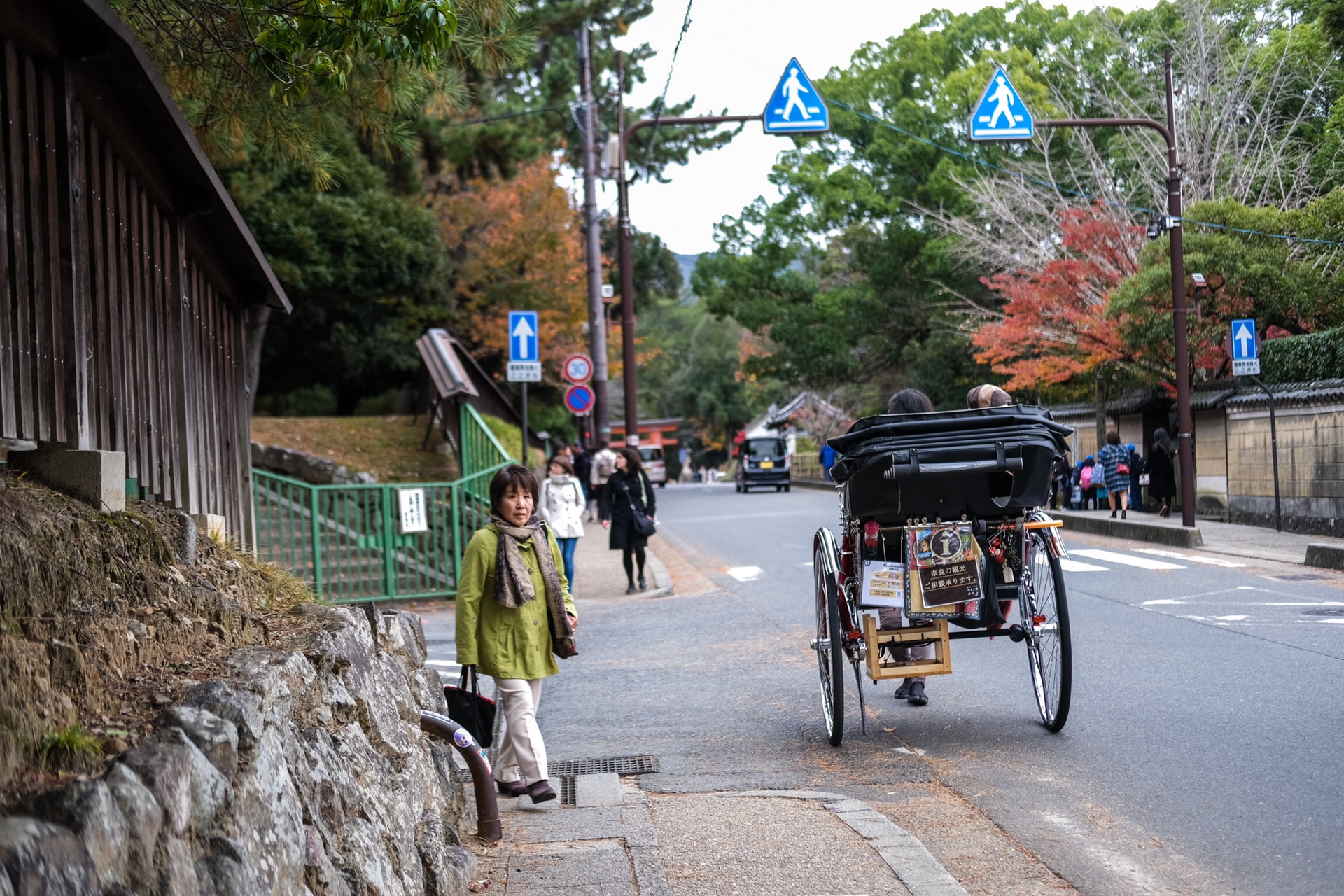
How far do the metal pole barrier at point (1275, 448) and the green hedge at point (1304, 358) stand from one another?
425 mm

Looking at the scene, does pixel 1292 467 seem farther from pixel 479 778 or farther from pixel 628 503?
pixel 479 778

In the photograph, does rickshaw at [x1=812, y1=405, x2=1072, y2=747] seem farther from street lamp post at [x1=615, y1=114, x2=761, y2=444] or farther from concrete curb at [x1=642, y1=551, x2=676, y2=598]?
street lamp post at [x1=615, y1=114, x2=761, y2=444]

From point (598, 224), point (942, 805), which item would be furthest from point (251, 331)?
point (942, 805)

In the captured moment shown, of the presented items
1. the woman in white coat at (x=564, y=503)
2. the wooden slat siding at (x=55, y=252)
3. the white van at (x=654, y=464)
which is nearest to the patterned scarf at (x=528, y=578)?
the wooden slat siding at (x=55, y=252)

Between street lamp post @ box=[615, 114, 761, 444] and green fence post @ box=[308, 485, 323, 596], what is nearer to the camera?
green fence post @ box=[308, 485, 323, 596]

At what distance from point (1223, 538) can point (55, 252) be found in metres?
18.0

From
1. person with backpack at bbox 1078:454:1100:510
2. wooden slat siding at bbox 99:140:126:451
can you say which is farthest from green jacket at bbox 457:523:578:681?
person with backpack at bbox 1078:454:1100:510

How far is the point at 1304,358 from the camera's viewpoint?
20.3m

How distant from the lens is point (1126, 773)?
6148mm

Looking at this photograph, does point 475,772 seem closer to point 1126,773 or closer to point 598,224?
point 1126,773

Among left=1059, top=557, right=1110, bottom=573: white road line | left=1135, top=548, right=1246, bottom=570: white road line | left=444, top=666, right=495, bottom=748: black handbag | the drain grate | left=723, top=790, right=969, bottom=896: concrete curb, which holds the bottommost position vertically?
the drain grate

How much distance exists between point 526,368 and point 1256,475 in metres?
13.0

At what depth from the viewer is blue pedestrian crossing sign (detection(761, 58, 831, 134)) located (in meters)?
15.2

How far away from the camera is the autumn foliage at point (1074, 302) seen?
2427cm
